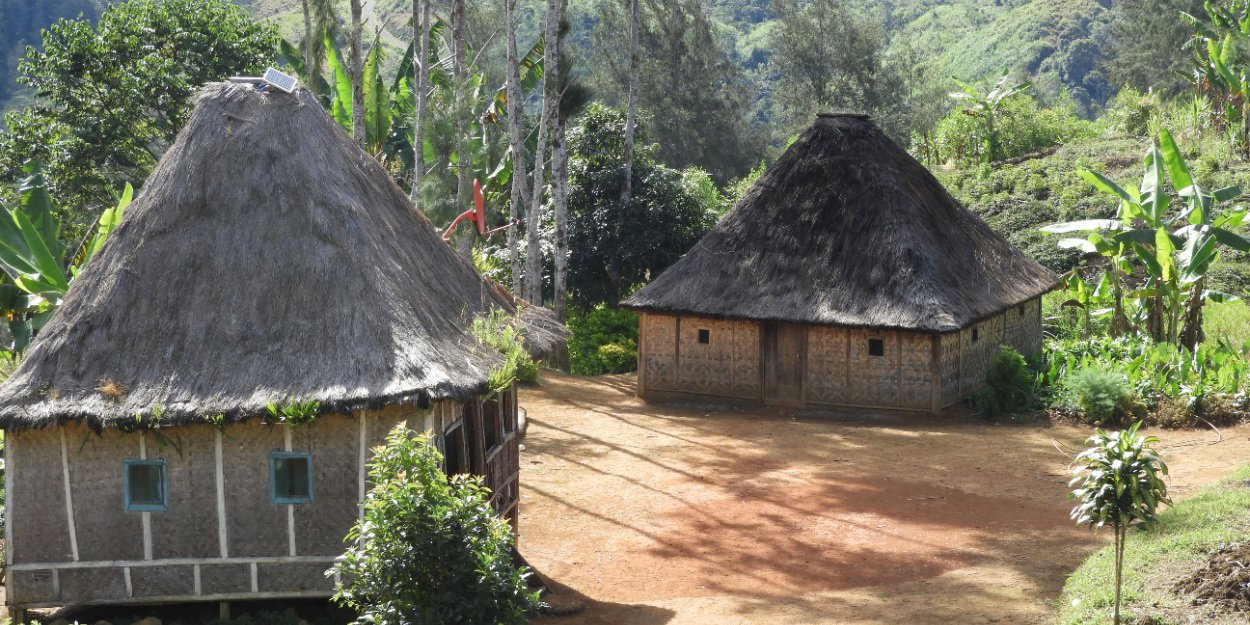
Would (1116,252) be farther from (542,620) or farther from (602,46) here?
(602,46)

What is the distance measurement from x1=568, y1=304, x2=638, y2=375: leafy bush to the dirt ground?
4278 millimetres

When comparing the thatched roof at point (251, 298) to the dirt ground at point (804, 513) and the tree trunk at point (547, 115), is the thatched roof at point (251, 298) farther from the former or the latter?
the tree trunk at point (547, 115)

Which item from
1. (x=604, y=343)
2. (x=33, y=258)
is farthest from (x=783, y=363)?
(x=33, y=258)

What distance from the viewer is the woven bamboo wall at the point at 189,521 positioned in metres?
9.16

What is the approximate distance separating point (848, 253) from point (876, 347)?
1.48 meters

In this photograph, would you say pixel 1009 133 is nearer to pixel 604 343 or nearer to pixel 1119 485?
pixel 604 343

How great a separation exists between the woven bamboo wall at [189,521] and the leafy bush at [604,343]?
1382cm

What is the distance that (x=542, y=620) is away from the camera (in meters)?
9.82

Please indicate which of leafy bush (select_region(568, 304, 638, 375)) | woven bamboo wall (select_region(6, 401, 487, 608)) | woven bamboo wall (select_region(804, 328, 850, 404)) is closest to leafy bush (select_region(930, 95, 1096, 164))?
leafy bush (select_region(568, 304, 638, 375))

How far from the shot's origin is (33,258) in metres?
11.6

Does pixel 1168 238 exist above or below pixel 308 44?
below

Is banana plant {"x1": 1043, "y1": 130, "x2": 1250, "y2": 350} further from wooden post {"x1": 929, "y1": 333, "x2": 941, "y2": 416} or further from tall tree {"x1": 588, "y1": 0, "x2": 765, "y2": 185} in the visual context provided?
A: tall tree {"x1": 588, "y1": 0, "x2": 765, "y2": 185}

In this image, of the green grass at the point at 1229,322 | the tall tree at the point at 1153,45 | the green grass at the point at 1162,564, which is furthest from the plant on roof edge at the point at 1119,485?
the tall tree at the point at 1153,45

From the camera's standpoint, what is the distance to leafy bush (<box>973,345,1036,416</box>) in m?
17.5
